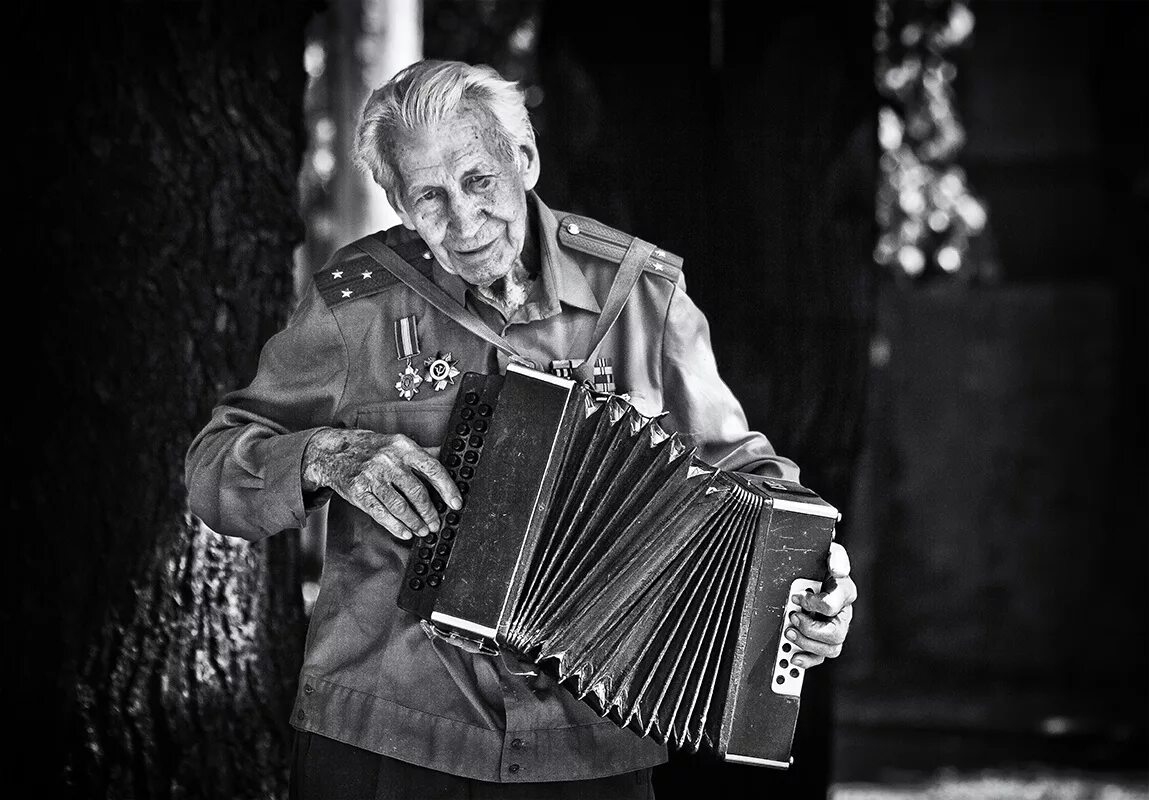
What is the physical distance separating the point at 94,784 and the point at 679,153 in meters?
2.56

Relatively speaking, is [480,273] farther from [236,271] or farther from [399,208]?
[236,271]

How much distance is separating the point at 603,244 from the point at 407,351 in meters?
0.50

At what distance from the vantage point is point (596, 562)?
103 inches

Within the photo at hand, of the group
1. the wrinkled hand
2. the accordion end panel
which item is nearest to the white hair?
the accordion end panel

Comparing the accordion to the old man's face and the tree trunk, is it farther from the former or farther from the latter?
the tree trunk

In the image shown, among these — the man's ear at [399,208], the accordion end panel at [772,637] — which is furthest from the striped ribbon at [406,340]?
the accordion end panel at [772,637]

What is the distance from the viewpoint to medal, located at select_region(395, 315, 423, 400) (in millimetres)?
2760

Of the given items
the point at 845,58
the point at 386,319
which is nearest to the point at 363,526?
the point at 386,319

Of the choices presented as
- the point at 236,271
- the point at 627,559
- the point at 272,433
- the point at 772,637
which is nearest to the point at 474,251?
the point at 272,433

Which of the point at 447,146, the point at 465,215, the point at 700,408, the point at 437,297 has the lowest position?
the point at 700,408

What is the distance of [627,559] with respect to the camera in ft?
8.63

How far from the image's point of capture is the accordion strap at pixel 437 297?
276 centimetres

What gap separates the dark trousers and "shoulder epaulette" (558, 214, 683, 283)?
3.58 ft

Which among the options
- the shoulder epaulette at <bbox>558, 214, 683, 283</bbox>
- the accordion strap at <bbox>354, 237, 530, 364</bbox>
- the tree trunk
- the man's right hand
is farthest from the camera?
the tree trunk
